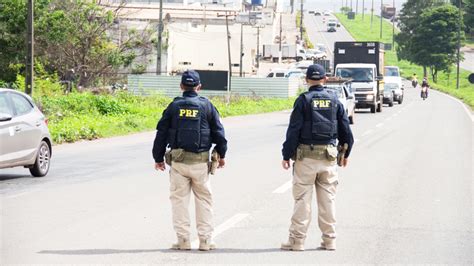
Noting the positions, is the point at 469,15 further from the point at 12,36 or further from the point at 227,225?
the point at 227,225

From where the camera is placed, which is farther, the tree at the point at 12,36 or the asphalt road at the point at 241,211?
the tree at the point at 12,36

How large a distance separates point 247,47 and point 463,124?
7146 cm

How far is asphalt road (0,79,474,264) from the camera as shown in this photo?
350 inches

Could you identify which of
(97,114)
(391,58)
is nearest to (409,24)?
(391,58)

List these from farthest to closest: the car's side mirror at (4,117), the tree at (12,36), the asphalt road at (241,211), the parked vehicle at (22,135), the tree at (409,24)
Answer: the tree at (409,24)
the tree at (12,36)
the parked vehicle at (22,135)
the car's side mirror at (4,117)
the asphalt road at (241,211)

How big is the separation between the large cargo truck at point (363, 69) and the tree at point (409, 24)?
74411 millimetres

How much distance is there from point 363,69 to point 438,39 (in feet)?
249

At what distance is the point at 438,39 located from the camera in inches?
4648

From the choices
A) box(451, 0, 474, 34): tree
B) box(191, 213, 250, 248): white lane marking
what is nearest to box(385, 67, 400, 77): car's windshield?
box(191, 213, 250, 248): white lane marking

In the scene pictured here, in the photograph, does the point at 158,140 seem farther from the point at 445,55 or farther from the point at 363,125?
the point at 445,55

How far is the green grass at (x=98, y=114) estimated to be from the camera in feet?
84.2

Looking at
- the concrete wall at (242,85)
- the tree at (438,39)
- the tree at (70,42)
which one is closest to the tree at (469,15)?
the tree at (438,39)

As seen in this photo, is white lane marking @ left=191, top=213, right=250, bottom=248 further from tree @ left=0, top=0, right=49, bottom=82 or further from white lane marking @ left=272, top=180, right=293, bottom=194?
tree @ left=0, top=0, right=49, bottom=82

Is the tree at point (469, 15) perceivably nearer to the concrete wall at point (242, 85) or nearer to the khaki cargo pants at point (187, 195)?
the concrete wall at point (242, 85)
